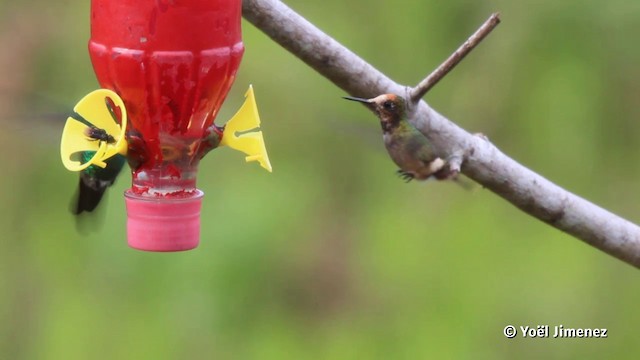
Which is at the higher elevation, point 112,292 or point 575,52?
point 575,52

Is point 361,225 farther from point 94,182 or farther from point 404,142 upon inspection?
point 404,142

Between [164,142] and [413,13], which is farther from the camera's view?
[413,13]

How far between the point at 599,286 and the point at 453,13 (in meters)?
1.42

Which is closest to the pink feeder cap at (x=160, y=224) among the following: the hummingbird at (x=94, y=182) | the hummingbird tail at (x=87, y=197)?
the hummingbird at (x=94, y=182)

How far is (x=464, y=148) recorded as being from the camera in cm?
217

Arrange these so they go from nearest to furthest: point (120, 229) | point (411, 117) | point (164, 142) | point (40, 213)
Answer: point (164, 142), point (411, 117), point (120, 229), point (40, 213)

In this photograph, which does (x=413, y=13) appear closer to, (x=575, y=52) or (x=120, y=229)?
(x=575, y=52)

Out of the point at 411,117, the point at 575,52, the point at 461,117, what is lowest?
the point at 411,117

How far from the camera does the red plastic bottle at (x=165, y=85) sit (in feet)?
5.80

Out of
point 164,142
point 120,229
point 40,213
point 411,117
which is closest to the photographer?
point 164,142

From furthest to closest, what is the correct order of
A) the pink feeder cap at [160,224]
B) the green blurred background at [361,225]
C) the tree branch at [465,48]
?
the green blurred background at [361,225]
the pink feeder cap at [160,224]
the tree branch at [465,48]

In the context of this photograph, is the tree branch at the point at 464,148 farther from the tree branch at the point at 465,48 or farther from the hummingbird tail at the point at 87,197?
the hummingbird tail at the point at 87,197

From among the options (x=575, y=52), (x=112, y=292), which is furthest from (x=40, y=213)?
(x=575, y=52)

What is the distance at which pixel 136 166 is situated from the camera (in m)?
1.91
